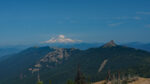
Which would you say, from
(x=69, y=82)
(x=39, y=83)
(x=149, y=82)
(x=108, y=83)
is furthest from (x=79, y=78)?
(x=149, y=82)

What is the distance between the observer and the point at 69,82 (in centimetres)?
12006

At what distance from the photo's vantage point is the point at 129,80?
154 meters

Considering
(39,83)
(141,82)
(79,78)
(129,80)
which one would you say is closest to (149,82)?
(141,82)

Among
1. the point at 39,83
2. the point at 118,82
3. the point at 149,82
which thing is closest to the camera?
the point at 39,83

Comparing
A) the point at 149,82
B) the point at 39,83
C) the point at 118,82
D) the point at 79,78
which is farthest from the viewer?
the point at 118,82

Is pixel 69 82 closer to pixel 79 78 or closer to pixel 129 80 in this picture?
pixel 79 78

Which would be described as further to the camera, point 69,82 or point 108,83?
point 108,83

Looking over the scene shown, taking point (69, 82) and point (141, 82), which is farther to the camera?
point (141, 82)

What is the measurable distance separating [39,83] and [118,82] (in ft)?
215

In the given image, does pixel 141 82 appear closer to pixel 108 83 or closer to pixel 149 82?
pixel 149 82

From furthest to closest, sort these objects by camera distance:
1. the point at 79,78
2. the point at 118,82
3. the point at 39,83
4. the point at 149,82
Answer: the point at 118,82 < the point at 149,82 < the point at 79,78 < the point at 39,83

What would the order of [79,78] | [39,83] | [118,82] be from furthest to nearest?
1. [118,82]
2. [79,78]
3. [39,83]

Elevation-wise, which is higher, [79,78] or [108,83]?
[79,78]

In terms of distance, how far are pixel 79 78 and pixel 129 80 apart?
5226 centimetres
